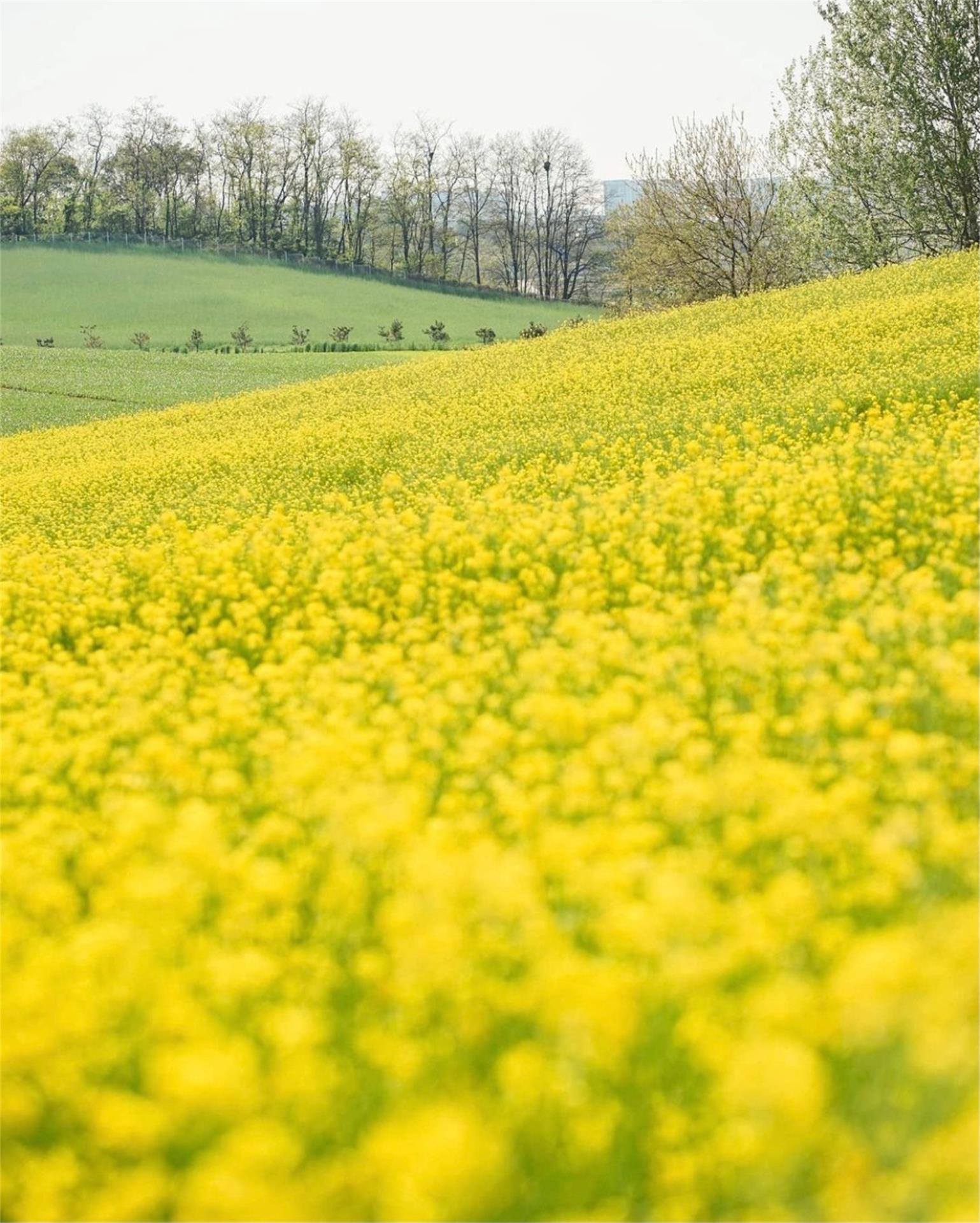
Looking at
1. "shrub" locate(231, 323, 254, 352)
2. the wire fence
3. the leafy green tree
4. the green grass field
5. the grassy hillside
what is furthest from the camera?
the wire fence

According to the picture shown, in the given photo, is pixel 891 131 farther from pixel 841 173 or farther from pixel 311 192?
pixel 311 192

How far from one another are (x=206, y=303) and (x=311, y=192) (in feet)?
78.9

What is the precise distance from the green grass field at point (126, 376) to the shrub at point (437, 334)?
32.1 ft

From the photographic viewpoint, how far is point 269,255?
86062 millimetres

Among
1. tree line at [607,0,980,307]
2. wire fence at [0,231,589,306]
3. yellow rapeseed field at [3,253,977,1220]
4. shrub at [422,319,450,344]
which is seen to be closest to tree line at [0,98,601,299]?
wire fence at [0,231,589,306]

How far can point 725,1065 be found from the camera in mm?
2355

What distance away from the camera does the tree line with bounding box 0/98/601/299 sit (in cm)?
8862

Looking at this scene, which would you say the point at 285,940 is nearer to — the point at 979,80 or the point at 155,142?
the point at 979,80

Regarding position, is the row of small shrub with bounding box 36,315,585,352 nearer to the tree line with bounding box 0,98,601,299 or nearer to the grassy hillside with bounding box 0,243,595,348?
the grassy hillside with bounding box 0,243,595,348

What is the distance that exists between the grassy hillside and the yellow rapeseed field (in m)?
54.9

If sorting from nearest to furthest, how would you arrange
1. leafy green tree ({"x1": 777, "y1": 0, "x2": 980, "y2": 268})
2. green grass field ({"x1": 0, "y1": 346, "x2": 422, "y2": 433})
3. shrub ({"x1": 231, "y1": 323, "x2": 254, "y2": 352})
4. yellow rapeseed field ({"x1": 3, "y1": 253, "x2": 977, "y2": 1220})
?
yellow rapeseed field ({"x1": 3, "y1": 253, "x2": 977, "y2": 1220}) < leafy green tree ({"x1": 777, "y1": 0, "x2": 980, "y2": 268}) < green grass field ({"x1": 0, "y1": 346, "x2": 422, "y2": 433}) < shrub ({"x1": 231, "y1": 323, "x2": 254, "y2": 352})

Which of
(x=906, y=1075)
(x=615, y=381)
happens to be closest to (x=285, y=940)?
(x=906, y=1075)

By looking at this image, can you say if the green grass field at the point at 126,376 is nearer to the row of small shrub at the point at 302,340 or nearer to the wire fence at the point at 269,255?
the row of small shrub at the point at 302,340

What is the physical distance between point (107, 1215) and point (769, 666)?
3782 mm
